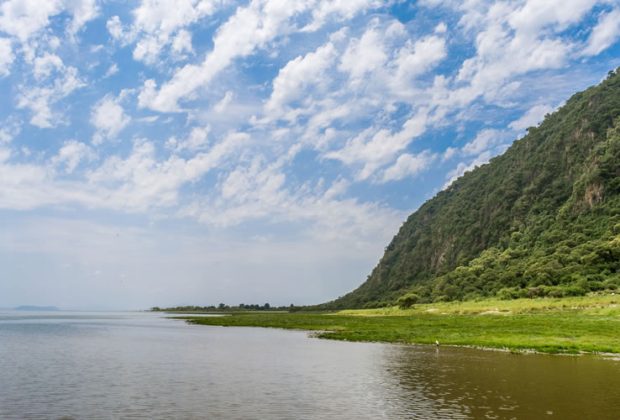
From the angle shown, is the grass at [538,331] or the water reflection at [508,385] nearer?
the water reflection at [508,385]

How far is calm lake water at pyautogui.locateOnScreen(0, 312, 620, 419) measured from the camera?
29.0 meters

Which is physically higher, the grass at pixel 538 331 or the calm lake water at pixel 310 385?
the grass at pixel 538 331

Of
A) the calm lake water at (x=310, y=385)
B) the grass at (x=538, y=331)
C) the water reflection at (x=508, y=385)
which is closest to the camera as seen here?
the water reflection at (x=508, y=385)

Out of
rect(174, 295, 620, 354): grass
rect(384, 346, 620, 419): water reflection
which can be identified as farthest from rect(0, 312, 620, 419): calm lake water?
rect(174, 295, 620, 354): grass

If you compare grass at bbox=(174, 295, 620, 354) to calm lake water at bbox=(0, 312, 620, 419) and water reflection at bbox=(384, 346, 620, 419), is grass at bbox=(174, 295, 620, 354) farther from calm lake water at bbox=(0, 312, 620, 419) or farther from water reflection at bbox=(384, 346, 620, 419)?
water reflection at bbox=(384, 346, 620, 419)

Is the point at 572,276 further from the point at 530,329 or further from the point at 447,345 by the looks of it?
the point at 447,345

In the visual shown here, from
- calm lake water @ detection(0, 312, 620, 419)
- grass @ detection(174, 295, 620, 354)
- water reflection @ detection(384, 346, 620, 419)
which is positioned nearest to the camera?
water reflection @ detection(384, 346, 620, 419)

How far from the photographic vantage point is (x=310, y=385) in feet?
124

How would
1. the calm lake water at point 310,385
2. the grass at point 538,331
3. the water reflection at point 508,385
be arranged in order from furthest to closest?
1. the grass at point 538,331
2. the calm lake water at point 310,385
3. the water reflection at point 508,385

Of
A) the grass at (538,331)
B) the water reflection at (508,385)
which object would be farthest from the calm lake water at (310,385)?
the grass at (538,331)

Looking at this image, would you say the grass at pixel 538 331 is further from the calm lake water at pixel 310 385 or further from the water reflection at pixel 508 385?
the water reflection at pixel 508 385

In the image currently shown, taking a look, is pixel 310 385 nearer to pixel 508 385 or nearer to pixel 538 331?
pixel 508 385

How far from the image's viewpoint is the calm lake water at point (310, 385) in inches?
1142

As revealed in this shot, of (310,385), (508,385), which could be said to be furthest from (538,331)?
(310,385)
